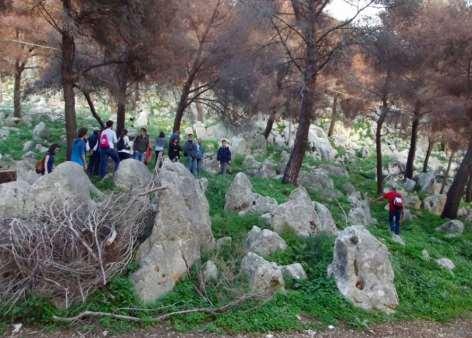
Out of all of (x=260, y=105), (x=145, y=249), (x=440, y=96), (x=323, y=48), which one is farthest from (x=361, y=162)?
(x=145, y=249)

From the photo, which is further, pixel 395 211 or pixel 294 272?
pixel 395 211

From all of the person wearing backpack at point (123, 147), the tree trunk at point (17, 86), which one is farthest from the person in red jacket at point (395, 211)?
the tree trunk at point (17, 86)

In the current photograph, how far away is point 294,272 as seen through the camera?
8.83m

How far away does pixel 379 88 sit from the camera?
22.0 meters

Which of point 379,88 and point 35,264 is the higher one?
point 379,88

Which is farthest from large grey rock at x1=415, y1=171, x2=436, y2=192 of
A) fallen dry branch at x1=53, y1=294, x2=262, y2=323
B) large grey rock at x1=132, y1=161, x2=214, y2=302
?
fallen dry branch at x1=53, y1=294, x2=262, y2=323

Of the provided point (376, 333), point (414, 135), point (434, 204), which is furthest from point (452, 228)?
point (414, 135)

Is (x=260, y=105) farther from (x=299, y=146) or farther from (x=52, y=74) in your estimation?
(x=52, y=74)

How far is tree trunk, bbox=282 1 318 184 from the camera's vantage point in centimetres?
1639

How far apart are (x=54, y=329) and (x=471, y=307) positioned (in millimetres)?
7287

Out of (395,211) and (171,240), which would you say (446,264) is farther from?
(171,240)

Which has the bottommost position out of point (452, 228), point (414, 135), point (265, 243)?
point (452, 228)

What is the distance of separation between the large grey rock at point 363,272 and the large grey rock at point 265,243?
115 cm

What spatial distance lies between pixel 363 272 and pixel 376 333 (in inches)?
47.0
